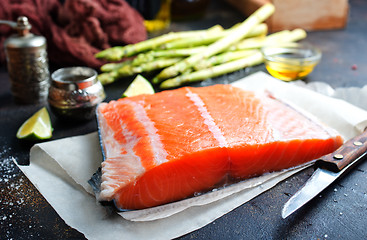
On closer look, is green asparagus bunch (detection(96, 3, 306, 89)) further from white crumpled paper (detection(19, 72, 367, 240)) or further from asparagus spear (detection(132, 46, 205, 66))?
white crumpled paper (detection(19, 72, 367, 240))

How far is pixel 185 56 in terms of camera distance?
2.74 m

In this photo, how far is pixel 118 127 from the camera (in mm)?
1724

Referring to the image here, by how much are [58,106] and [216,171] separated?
96 cm

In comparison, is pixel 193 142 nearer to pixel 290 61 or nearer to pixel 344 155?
pixel 344 155

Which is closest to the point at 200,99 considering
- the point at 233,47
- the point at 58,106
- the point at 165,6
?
the point at 58,106

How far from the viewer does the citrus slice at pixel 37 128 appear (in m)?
1.88

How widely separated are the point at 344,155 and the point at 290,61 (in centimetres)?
109

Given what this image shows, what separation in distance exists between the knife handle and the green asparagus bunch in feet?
3.86

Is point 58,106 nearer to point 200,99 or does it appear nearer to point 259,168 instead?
point 200,99

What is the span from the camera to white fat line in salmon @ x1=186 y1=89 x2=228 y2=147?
156 cm

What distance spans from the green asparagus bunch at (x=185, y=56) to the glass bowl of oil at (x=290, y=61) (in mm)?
150

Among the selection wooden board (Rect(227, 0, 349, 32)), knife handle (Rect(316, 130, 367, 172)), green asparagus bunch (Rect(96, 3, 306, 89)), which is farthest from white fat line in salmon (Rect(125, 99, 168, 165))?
wooden board (Rect(227, 0, 349, 32))

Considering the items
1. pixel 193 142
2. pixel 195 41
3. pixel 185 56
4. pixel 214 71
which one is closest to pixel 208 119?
pixel 193 142

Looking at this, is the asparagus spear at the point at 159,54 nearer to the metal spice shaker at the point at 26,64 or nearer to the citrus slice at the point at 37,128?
the metal spice shaker at the point at 26,64
